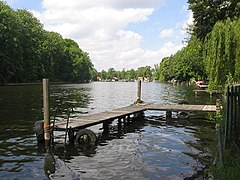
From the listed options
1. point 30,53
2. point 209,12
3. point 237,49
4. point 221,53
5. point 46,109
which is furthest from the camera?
point 30,53

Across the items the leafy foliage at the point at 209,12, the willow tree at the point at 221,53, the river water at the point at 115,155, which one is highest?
the leafy foliage at the point at 209,12

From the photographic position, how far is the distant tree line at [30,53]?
74.3m

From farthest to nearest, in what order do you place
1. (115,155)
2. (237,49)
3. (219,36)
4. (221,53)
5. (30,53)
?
1. (30,53)
2. (219,36)
3. (221,53)
4. (237,49)
5. (115,155)

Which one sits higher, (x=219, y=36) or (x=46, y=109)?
(x=219, y=36)

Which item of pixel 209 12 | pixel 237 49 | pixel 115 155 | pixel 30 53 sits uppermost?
pixel 30 53

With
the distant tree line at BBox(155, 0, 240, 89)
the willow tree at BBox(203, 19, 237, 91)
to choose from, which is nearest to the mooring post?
the distant tree line at BBox(155, 0, 240, 89)

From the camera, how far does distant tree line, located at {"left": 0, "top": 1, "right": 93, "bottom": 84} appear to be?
2926 inches

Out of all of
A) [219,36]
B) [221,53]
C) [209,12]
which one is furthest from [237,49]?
[209,12]

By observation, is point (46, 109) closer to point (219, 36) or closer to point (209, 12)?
point (219, 36)

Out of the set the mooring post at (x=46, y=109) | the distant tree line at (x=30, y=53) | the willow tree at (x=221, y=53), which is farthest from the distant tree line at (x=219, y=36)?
the distant tree line at (x=30, y=53)

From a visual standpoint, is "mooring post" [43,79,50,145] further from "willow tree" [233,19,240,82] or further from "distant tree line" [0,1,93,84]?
"distant tree line" [0,1,93,84]

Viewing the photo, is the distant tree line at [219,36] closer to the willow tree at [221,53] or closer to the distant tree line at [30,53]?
the willow tree at [221,53]

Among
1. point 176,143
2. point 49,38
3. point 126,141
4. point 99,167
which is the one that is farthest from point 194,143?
point 49,38

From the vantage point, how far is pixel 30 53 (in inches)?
3627
